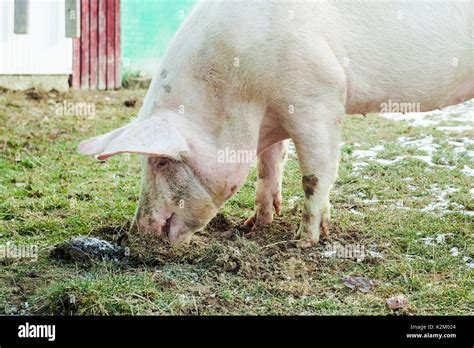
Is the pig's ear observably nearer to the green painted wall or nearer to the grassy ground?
the grassy ground

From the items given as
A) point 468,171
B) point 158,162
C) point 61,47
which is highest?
point 61,47

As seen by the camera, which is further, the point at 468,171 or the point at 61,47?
the point at 61,47

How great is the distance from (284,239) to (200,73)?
4.05ft

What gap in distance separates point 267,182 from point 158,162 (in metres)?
1.14

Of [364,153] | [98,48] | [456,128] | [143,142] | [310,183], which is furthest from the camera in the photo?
[98,48]

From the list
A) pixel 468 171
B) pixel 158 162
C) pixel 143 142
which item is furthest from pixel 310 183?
pixel 468 171

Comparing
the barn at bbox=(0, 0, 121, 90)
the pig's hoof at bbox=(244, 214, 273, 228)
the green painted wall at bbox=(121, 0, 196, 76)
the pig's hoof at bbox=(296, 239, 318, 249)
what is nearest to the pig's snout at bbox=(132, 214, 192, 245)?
the pig's hoof at bbox=(296, 239, 318, 249)

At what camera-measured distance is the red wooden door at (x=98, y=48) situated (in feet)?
41.9

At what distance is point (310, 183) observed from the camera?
15.6 feet

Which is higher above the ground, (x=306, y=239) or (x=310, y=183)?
(x=310, y=183)

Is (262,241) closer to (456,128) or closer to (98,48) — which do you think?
(456,128)

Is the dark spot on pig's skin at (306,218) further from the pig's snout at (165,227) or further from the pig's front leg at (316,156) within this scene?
the pig's snout at (165,227)

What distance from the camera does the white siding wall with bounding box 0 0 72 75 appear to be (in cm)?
1188
